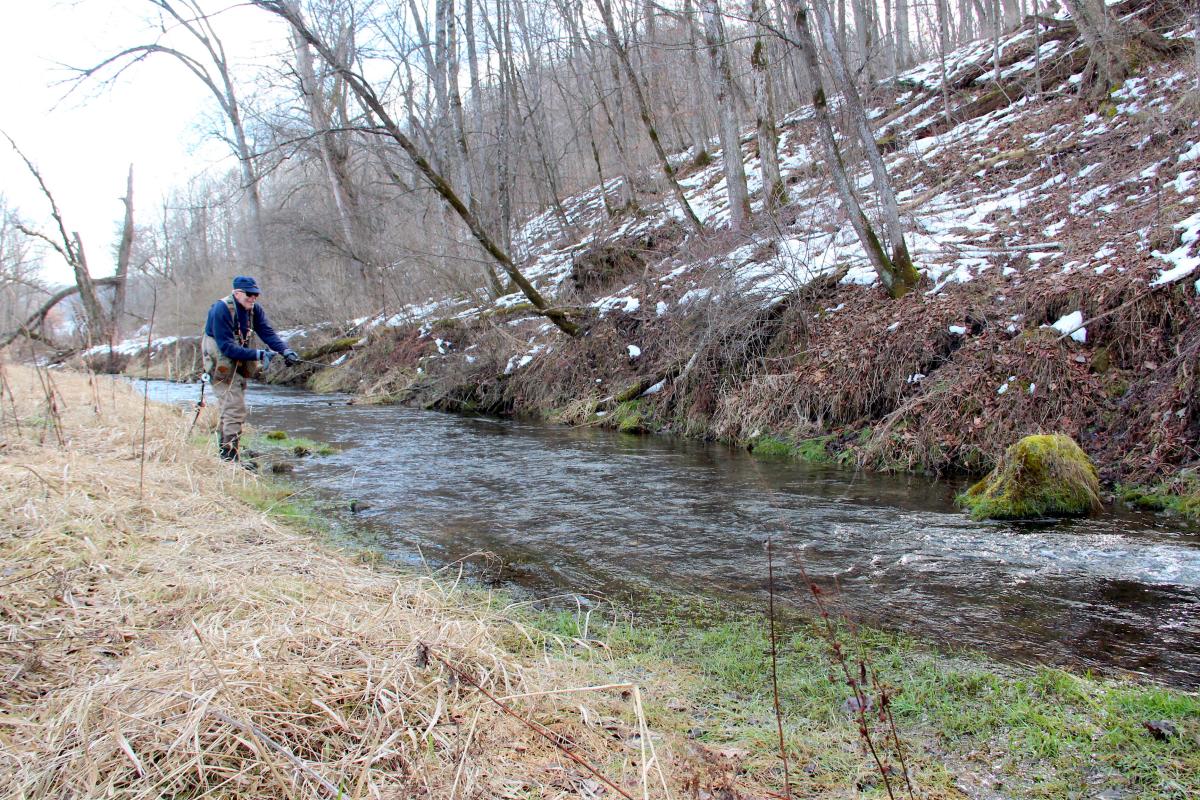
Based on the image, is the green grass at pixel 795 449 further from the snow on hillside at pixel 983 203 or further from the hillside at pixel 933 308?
the snow on hillside at pixel 983 203

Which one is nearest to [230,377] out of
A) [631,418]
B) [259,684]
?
[631,418]

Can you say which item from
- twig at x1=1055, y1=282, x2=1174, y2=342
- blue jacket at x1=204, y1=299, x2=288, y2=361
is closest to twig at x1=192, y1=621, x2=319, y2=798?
blue jacket at x1=204, y1=299, x2=288, y2=361

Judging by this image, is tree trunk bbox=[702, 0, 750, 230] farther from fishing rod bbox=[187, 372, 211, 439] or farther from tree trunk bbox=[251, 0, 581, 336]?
fishing rod bbox=[187, 372, 211, 439]

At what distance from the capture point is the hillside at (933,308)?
23.8 ft

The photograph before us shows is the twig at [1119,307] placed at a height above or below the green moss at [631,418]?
above

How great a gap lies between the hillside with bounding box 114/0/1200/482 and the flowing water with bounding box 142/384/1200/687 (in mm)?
1279

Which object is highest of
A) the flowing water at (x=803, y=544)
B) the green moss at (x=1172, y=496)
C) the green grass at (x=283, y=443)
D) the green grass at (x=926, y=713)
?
the green grass at (x=283, y=443)

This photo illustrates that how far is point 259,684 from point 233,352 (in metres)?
6.31

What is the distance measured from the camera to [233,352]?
7.79 meters

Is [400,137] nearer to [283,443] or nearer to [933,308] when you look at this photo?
[283,443]

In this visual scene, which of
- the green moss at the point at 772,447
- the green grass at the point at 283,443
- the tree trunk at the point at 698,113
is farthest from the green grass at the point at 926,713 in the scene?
the tree trunk at the point at 698,113

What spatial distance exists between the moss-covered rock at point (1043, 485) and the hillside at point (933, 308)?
670 mm

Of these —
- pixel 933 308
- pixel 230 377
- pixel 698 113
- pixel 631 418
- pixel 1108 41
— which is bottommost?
pixel 631 418

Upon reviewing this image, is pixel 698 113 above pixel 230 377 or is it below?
above
